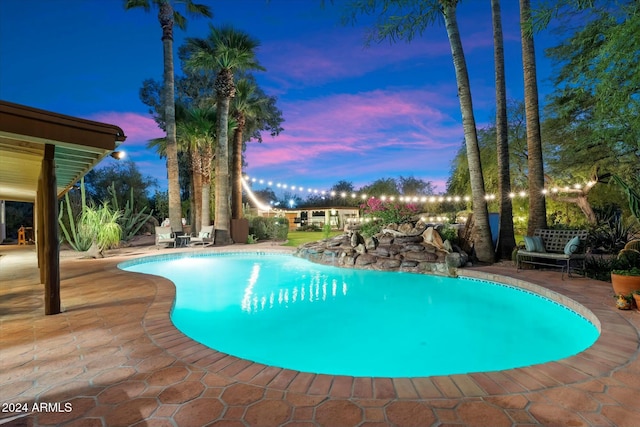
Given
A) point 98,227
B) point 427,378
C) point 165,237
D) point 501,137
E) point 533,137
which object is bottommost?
point 427,378

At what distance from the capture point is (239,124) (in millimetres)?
15516

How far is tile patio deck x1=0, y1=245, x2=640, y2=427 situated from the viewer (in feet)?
6.04

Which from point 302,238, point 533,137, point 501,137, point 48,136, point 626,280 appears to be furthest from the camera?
point 302,238

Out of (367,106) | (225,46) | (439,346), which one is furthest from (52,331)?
(367,106)

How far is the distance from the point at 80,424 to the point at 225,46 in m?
13.9

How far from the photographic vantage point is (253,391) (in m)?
2.14

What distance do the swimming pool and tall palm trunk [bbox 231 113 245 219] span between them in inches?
289

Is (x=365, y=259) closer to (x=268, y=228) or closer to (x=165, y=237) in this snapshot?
(x=165, y=237)

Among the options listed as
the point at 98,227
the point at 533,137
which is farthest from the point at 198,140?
the point at 533,137

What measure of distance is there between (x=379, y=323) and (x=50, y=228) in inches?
168

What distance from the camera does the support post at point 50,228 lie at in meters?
3.61

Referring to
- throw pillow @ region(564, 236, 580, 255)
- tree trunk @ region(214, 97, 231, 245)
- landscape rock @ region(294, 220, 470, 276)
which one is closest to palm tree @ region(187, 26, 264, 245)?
tree trunk @ region(214, 97, 231, 245)

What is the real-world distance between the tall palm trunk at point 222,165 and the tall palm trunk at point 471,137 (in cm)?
897

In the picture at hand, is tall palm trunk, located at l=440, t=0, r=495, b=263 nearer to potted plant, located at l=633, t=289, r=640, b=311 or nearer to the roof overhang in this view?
potted plant, located at l=633, t=289, r=640, b=311
